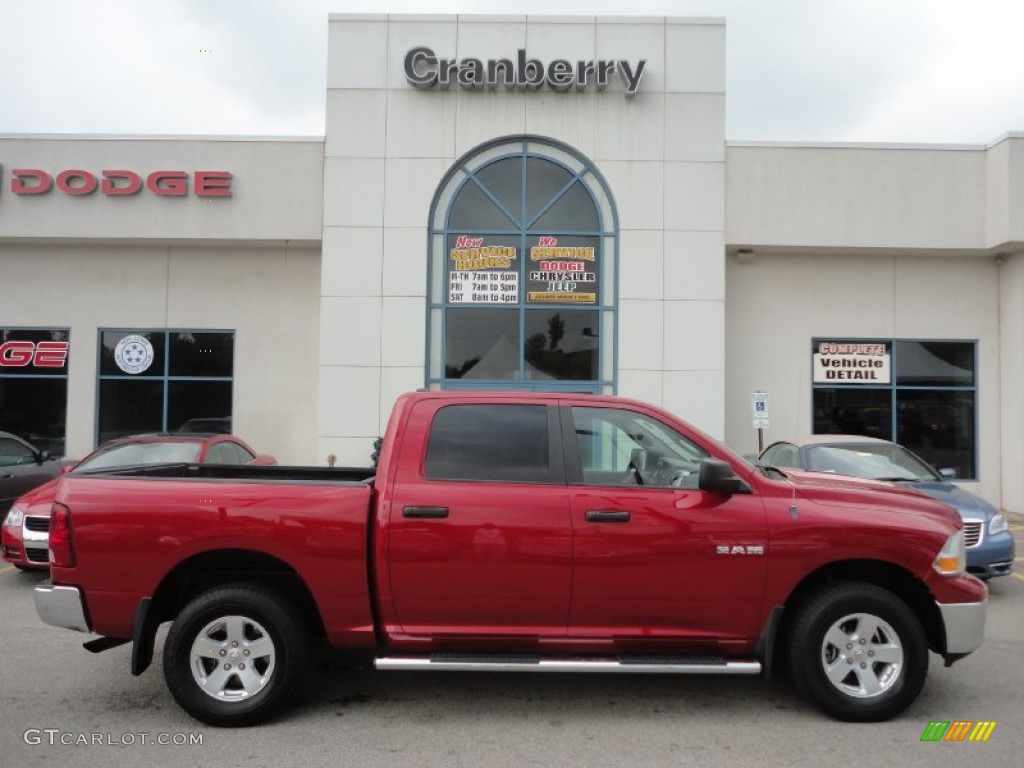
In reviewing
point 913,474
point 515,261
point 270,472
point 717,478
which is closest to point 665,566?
point 717,478

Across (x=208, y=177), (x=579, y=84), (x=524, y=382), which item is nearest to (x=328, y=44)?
(x=208, y=177)

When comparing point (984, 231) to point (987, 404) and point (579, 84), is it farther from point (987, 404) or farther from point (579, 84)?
point (579, 84)

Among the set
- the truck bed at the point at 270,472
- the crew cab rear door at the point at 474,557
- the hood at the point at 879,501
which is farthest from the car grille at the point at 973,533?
the truck bed at the point at 270,472

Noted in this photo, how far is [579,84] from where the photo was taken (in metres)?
14.5

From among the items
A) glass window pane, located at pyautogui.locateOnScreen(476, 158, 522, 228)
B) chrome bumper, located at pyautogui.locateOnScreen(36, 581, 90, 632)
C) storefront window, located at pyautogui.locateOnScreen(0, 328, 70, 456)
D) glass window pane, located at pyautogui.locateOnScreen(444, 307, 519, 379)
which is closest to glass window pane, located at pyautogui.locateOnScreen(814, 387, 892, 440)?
glass window pane, located at pyautogui.locateOnScreen(444, 307, 519, 379)

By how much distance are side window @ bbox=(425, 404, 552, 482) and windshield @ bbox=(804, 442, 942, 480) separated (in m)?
5.56

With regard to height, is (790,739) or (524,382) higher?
(524,382)

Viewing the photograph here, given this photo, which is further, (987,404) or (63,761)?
(987,404)

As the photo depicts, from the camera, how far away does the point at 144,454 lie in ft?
31.2

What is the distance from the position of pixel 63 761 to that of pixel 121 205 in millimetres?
13105

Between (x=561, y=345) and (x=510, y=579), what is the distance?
10.2 m

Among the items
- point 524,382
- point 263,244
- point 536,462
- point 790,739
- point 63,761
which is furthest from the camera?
point 263,244

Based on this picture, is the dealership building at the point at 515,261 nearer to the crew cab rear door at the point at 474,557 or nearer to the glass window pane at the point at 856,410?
the glass window pane at the point at 856,410

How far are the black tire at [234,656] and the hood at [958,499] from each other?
6214mm
